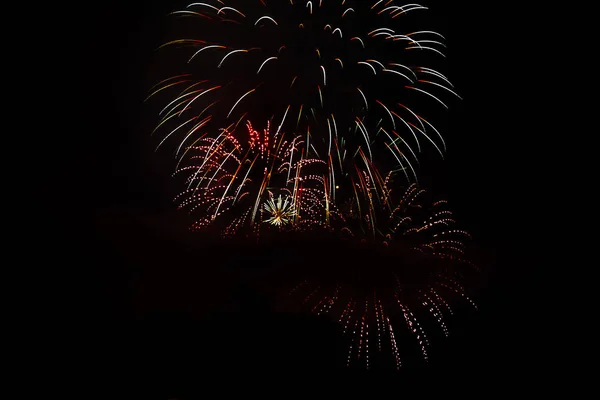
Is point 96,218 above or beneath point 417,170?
beneath

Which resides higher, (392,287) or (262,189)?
(262,189)

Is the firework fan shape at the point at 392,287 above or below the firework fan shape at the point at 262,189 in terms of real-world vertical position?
below

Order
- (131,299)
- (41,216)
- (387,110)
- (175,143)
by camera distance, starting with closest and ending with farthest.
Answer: (131,299)
(387,110)
(41,216)
(175,143)

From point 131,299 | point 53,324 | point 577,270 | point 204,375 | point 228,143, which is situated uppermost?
point 228,143

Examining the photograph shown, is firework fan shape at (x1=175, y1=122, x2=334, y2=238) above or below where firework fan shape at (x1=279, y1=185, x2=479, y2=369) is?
above

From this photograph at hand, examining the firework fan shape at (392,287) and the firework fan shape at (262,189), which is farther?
the firework fan shape at (262,189)

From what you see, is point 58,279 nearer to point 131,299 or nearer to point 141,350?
point 131,299

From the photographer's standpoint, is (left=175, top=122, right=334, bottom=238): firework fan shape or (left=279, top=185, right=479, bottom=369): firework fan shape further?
(left=175, top=122, right=334, bottom=238): firework fan shape

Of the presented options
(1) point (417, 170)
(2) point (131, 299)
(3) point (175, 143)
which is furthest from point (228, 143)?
(1) point (417, 170)
